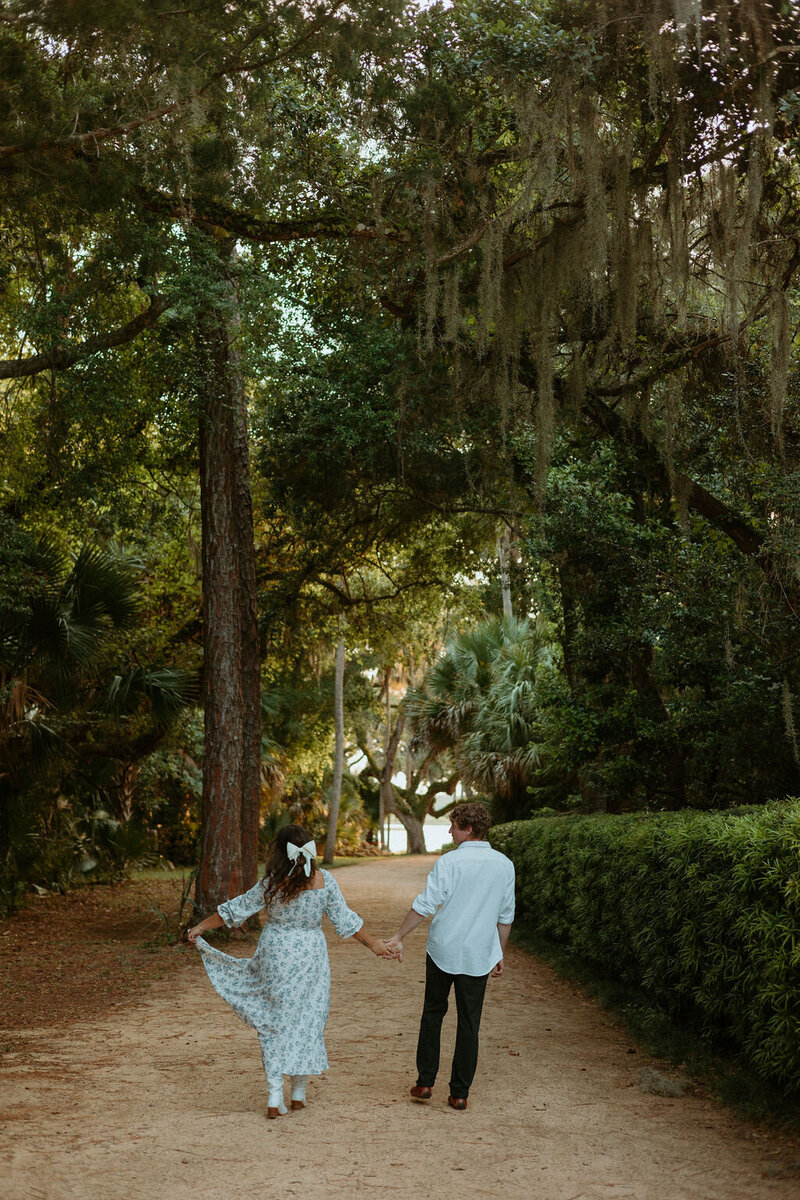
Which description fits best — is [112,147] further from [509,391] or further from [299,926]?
[299,926]

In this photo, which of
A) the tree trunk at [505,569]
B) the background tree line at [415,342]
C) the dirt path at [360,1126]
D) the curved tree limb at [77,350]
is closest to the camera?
the dirt path at [360,1126]

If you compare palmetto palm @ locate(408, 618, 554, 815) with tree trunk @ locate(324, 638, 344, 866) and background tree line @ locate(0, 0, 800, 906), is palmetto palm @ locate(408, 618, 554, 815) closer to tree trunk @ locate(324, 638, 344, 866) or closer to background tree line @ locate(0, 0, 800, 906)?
tree trunk @ locate(324, 638, 344, 866)

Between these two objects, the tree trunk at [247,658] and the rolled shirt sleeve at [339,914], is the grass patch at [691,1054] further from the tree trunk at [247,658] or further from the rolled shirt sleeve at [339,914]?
the tree trunk at [247,658]

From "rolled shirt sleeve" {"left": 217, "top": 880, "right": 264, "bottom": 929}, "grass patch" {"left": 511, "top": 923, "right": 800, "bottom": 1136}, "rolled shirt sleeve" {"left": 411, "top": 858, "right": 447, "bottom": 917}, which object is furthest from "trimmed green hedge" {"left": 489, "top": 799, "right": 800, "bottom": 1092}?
"rolled shirt sleeve" {"left": 217, "top": 880, "right": 264, "bottom": 929}

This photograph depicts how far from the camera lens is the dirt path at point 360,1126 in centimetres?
421

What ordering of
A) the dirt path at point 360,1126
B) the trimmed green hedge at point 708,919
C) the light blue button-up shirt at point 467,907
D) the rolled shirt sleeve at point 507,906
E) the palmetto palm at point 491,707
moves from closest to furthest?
the dirt path at point 360,1126
the trimmed green hedge at point 708,919
the light blue button-up shirt at point 467,907
the rolled shirt sleeve at point 507,906
the palmetto palm at point 491,707

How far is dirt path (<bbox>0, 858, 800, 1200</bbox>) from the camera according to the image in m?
4.21

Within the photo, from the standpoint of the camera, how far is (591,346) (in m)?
11.1

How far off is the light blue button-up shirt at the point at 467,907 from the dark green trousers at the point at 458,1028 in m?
0.07

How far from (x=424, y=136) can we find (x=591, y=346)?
271 centimetres

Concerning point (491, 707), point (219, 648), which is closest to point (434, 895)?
point (219, 648)

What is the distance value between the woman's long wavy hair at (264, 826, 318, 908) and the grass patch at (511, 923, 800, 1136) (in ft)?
7.94

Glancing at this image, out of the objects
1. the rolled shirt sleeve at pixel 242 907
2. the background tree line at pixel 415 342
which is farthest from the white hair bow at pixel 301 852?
the background tree line at pixel 415 342

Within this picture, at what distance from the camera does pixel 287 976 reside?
531 centimetres
